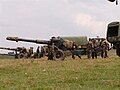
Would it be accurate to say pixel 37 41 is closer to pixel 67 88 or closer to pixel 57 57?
pixel 57 57

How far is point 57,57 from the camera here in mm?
32375

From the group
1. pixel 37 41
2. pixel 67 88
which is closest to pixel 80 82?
pixel 67 88

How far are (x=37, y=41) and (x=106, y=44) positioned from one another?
7.79m

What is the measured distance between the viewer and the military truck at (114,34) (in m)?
36.7

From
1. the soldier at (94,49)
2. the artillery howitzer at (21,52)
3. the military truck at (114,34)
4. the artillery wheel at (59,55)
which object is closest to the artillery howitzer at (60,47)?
the artillery wheel at (59,55)

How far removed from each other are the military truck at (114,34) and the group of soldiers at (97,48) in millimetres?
2052

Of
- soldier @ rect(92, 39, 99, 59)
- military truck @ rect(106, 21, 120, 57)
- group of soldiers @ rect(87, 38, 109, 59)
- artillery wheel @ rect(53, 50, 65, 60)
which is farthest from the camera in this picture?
military truck @ rect(106, 21, 120, 57)

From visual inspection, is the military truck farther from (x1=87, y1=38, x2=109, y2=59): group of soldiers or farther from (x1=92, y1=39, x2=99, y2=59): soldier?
(x1=92, y1=39, x2=99, y2=59): soldier

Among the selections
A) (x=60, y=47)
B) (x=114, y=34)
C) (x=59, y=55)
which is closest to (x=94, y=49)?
(x=60, y=47)

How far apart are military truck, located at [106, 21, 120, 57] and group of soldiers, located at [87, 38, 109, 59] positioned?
6.73 ft

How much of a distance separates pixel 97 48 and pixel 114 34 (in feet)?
12.6

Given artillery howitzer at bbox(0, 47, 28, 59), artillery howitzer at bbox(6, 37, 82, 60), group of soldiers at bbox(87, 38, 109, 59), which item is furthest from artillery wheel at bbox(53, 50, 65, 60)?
artillery howitzer at bbox(0, 47, 28, 59)

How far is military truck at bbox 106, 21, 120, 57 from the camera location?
36.7 meters

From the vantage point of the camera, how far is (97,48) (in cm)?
3434
